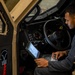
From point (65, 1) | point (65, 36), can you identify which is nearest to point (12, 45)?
point (65, 36)

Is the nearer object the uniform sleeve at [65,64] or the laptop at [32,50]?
the uniform sleeve at [65,64]

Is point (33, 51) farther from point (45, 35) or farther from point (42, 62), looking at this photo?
point (45, 35)

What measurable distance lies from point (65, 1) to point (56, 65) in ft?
4.09

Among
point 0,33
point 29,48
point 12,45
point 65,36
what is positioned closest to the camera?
point 0,33

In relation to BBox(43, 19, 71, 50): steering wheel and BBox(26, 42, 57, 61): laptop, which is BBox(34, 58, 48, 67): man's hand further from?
BBox(43, 19, 71, 50): steering wheel

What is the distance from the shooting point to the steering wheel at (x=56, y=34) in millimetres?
3333

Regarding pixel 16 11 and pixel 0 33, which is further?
pixel 16 11

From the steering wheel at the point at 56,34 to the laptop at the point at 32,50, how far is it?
264 millimetres

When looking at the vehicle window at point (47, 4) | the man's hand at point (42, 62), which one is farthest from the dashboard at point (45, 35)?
the vehicle window at point (47, 4)

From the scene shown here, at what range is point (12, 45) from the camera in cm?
277

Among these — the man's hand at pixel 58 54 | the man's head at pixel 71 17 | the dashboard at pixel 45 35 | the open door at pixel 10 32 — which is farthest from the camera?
the dashboard at pixel 45 35

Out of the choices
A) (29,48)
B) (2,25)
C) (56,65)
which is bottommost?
(56,65)

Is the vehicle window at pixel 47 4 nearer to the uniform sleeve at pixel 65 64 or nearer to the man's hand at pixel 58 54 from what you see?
the man's hand at pixel 58 54

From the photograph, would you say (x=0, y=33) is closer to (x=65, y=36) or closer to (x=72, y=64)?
(x=72, y=64)
